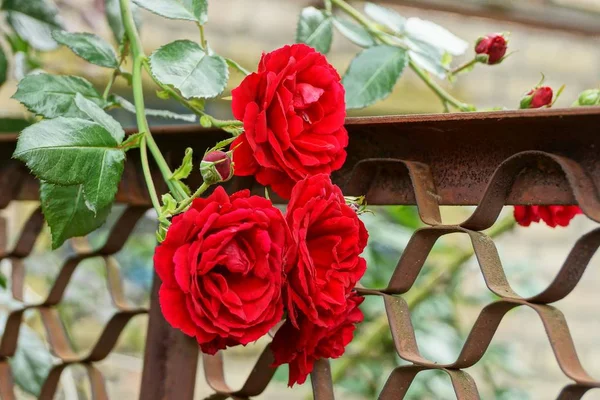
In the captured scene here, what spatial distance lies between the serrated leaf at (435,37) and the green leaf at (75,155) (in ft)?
1.15

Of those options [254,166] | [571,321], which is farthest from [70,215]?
[571,321]

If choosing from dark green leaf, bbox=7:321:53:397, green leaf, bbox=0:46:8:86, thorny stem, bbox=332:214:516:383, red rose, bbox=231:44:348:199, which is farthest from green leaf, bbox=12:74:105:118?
thorny stem, bbox=332:214:516:383

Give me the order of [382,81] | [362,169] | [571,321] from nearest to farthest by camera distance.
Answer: [362,169] < [382,81] < [571,321]

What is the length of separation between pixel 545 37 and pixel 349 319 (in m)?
2.04

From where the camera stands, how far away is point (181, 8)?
1.85 ft

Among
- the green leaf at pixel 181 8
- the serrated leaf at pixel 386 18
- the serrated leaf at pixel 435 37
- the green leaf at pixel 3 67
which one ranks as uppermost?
the green leaf at pixel 181 8

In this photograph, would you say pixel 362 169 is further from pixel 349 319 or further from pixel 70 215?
pixel 70 215

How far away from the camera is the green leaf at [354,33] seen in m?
0.73

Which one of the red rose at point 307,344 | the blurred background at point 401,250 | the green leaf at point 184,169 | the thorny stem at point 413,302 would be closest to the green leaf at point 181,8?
the green leaf at point 184,169

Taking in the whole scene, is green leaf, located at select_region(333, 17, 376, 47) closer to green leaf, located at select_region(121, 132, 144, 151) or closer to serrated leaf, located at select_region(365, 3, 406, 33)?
serrated leaf, located at select_region(365, 3, 406, 33)

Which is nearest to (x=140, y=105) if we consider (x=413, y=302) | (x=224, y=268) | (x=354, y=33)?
(x=224, y=268)

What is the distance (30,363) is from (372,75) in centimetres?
54

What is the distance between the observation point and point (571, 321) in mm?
2225

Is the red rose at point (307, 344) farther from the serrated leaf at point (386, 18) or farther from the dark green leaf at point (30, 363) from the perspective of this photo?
the dark green leaf at point (30, 363)
